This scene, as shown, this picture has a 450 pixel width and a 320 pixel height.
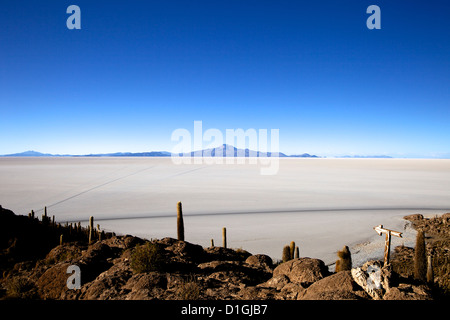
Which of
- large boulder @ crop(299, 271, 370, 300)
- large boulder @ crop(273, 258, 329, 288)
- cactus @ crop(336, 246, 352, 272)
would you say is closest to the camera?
large boulder @ crop(299, 271, 370, 300)

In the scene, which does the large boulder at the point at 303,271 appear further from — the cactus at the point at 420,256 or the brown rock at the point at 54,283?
the brown rock at the point at 54,283

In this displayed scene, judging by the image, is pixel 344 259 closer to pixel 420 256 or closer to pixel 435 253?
pixel 420 256

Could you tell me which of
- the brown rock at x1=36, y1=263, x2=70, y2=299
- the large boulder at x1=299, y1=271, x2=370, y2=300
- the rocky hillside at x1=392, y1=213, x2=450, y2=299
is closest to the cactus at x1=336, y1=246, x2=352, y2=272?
the rocky hillside at x1=392, y1=213, x2=450, y2=299

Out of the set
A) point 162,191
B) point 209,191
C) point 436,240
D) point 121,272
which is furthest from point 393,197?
point 121,272

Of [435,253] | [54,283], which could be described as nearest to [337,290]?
[54,283]

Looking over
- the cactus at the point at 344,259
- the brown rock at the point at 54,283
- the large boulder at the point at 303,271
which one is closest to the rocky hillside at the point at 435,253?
the cactus at the point at 344,259

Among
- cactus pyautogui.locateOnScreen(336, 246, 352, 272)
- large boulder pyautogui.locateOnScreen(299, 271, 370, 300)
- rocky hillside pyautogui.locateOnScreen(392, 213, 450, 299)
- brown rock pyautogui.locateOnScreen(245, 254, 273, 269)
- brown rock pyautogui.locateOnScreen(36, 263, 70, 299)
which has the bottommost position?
rocky hillside pyautogui.locateOnScreen(392, 213, 450, 299)

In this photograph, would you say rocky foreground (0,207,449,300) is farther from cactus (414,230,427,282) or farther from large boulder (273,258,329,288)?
cactus (414,230,427,282)
